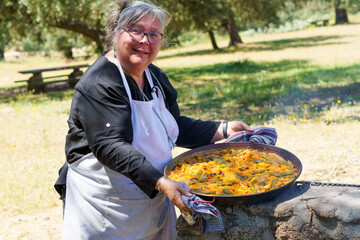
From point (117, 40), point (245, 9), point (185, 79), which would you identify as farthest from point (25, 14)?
point (245, 9)

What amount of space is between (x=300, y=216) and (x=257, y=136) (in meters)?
0.71

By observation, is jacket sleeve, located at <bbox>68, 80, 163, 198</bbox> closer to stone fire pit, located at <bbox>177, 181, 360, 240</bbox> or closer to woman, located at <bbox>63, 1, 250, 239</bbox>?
woman, located at <bbox>63, 1, 250, 239</bbox>

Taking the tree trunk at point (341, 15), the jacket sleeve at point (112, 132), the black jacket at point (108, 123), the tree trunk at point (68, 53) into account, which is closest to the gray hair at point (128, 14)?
the black jacket at point (108, 123)

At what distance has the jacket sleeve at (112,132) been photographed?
197 centimetres

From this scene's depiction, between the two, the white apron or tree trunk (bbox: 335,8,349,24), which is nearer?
the white apron

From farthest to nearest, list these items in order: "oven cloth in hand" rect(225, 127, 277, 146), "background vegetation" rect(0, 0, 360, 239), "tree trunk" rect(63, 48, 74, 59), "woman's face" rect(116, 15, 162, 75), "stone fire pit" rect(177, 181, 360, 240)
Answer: "tree trunk" rect(63, 48, 74, 59)
"background vegetation" rect(0, 0, 360, 239)
"oven cloth in hand" rect(225, 127, 277, 146)
"woman's face" rect(116, 15, 162, 75)
"stone fire pit" rect(177, 181, 360, 240)

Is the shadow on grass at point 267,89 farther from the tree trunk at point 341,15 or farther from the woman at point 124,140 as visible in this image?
the tree trunk at point 341,15

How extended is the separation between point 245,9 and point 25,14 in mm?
14953

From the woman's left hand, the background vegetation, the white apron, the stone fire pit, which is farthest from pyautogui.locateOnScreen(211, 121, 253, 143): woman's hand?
the background vegetation

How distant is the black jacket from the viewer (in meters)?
1.97

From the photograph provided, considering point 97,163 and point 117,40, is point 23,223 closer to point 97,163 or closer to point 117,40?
point 97,163

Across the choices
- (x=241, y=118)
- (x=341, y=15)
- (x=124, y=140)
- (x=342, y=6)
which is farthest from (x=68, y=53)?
(x=124, y=140)

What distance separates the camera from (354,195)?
7.04 ft

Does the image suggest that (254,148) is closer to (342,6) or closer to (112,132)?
(112,132)
